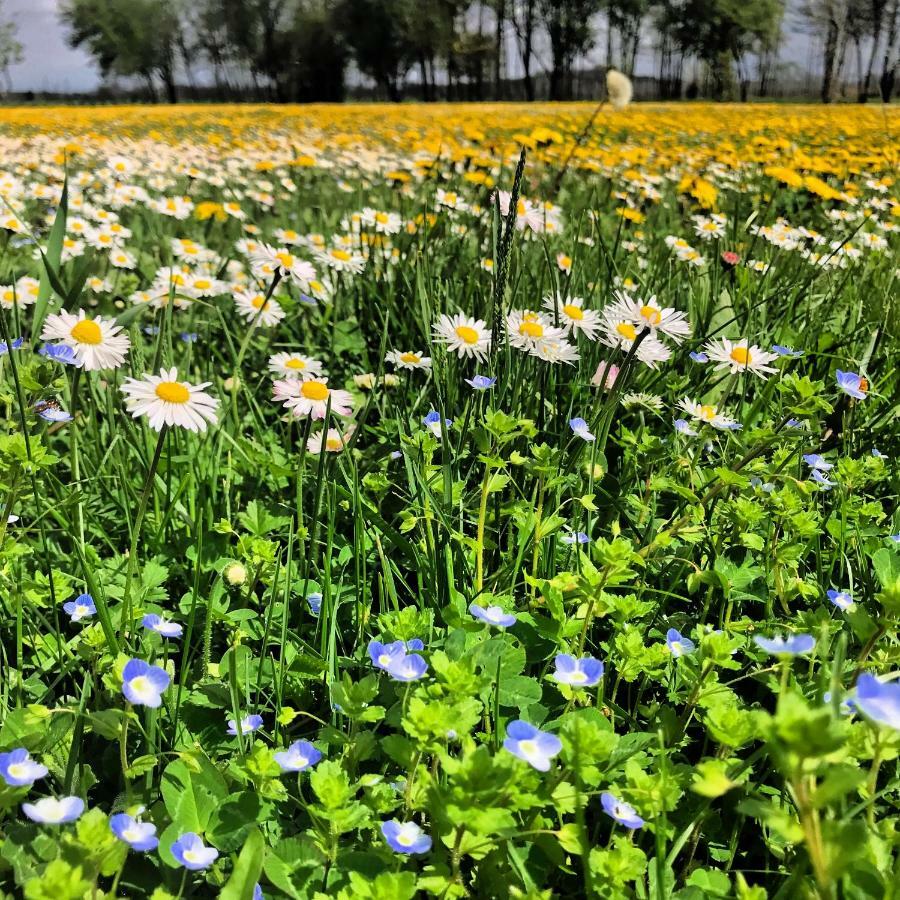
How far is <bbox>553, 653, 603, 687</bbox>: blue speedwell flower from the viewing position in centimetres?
101

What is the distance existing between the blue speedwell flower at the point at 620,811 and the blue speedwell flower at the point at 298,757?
14.5 inches

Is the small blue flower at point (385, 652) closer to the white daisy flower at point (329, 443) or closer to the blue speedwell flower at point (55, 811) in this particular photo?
the blue speedwell flower at point (55, 811)

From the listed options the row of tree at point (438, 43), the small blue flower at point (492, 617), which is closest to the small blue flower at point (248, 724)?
the small blue flower at point (492, 617)

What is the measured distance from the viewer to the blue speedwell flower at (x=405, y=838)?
2.80 ft

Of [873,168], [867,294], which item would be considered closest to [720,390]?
[867,294]

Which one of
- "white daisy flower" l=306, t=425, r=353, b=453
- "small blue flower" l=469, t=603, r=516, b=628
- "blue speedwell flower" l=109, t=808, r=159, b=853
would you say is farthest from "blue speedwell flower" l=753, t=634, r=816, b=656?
"white daisy flower" l=306, t=425, r=353, b=453

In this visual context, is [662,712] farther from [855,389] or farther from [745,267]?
[745,267]

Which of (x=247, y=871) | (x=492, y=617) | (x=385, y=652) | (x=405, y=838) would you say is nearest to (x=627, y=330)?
(x=492, y=617)

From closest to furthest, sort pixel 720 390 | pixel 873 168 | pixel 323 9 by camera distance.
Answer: pixel 720 390 → pixel 873 168 → pixel 323 9

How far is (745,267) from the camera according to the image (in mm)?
2758

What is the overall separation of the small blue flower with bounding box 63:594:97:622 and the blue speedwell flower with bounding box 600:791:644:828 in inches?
34.2

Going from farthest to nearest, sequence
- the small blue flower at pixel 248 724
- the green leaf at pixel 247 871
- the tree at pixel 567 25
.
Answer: the tree at pixel 567 25, the small blue flower at pixel 248 724, the green leaf at pixel 247 871

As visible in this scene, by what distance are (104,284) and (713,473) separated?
2415 mm

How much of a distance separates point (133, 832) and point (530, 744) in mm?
462
